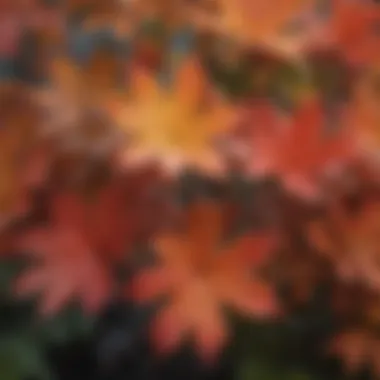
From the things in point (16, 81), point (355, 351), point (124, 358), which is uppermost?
point (16, 81)

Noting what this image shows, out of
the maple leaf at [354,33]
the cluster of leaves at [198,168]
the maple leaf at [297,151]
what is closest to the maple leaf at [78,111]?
the cluster of leaves at [198,168]

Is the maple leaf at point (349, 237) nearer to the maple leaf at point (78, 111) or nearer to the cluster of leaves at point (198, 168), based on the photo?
the cluster of leaves at point (198, 168)

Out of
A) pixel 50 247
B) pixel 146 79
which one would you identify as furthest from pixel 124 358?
pixel 146 79

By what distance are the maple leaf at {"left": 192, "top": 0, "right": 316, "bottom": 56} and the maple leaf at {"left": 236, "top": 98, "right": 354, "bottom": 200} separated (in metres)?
0.06

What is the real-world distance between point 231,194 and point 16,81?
0.71 feet

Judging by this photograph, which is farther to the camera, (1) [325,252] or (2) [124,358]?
(2) [124,358]

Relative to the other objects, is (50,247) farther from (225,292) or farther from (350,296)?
(350,296)

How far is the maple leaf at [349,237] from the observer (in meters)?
0.56

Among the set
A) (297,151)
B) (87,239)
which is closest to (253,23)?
(297,151)

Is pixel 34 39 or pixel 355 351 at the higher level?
pixel 34 39

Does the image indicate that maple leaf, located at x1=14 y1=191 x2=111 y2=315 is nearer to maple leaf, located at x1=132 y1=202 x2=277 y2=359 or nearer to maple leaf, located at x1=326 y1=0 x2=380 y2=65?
maple leaf, located at x1=132 y1=202 x2=277 y2=359

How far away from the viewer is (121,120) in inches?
20.1

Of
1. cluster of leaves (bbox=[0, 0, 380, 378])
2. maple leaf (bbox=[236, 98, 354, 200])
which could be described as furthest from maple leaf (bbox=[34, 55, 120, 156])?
maple leaf (bbox=[236, 98, 354, 200])

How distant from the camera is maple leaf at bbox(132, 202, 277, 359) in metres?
0.51
